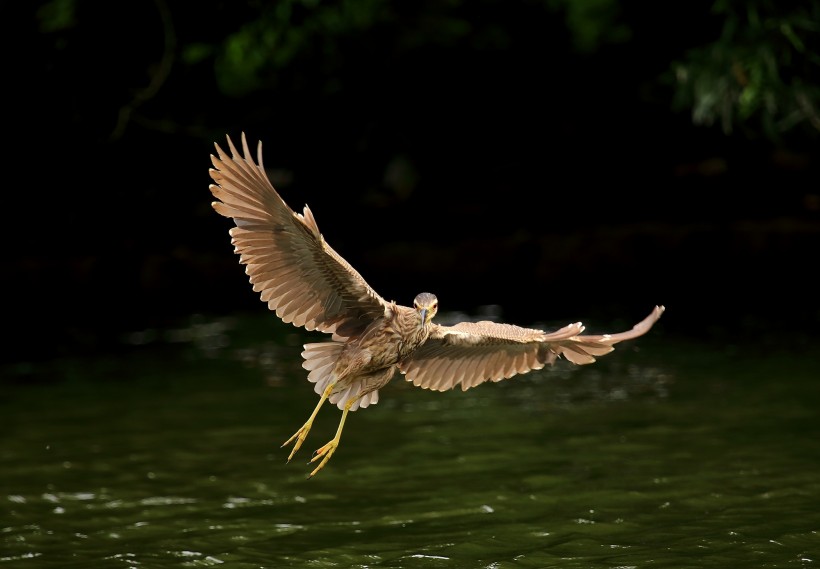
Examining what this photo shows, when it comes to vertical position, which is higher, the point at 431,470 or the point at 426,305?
the point at 426,305

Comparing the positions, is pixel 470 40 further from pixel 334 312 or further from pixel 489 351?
pixel 334 312

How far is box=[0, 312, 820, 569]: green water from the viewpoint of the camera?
20.9 feet

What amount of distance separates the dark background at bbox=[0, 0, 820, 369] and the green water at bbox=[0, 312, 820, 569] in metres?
4.27

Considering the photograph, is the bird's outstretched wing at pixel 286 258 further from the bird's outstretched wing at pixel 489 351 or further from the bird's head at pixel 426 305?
the bird's outstretched wing at pixel 489 351

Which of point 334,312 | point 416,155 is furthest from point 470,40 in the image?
point 334,312

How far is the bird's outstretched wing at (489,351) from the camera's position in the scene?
19.0 ft

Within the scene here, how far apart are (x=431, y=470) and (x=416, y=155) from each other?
1032cm

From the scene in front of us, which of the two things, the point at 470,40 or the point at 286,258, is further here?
the point at 470,40

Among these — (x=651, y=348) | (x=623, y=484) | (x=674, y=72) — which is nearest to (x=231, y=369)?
(x=651, y=348)

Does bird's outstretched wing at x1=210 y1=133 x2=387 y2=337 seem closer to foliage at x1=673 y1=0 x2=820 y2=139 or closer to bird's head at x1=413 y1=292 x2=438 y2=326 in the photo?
bird's head at x1=413 y1=292 x2=438 y2=326

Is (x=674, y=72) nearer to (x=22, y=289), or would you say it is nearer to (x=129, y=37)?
(x=129, y=37)

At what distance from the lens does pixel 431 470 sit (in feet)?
26.2

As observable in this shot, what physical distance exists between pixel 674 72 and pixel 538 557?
1121 cm

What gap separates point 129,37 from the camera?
54.3ft
